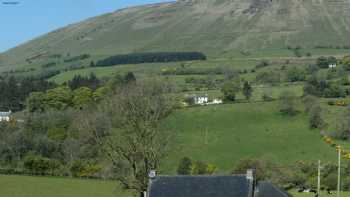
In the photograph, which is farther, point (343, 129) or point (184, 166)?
point (343, 129)

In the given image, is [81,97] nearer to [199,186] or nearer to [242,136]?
[242,136]

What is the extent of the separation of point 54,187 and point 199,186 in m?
36.4

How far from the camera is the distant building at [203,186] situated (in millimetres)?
35750

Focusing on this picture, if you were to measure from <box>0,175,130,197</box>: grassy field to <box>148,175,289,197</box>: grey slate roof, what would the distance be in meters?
24.8

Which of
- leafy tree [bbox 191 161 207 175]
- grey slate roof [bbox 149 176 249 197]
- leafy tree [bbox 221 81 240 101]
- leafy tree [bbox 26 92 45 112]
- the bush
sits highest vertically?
grey slate roof [bbox 149 176 249 197]

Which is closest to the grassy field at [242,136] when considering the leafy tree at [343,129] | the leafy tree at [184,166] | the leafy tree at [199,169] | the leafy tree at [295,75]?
the leafy tree at [184,166]

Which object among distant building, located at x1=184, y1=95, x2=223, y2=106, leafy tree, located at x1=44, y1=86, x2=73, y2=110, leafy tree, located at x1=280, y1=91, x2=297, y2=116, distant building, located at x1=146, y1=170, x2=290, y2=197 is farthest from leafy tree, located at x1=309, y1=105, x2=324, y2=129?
distant building, located at x1=146, y1=170, x2=290, y2=197

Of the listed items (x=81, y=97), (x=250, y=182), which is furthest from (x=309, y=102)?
(x=250, y=182)

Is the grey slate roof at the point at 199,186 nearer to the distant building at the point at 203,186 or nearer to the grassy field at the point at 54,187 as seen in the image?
the distant building at the point at 203,186

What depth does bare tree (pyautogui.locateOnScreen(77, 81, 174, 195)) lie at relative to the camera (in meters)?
50.9

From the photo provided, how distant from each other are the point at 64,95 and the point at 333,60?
247ft

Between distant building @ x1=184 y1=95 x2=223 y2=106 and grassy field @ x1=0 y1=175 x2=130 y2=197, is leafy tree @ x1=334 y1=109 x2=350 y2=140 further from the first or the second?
grassy field @ x1=0 y1=175 x2=130 y2=197

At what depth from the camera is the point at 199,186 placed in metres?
36.3

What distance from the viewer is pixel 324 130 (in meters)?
97.4
